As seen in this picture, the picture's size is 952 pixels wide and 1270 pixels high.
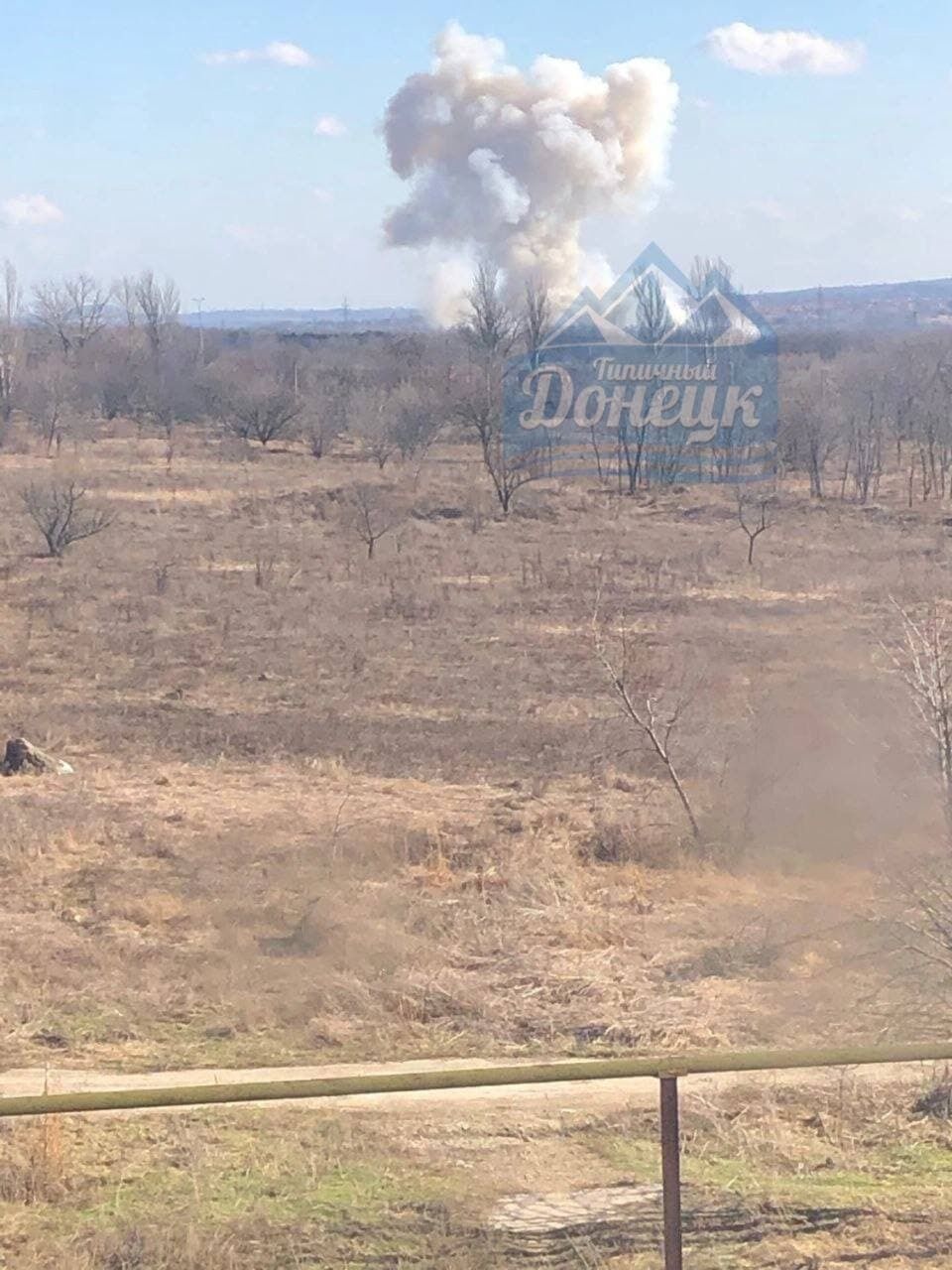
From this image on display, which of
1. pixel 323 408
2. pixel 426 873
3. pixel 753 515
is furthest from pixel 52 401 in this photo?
pixel 426 873

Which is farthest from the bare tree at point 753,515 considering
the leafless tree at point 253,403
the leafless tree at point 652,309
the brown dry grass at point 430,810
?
the leafless tree at point 253,403

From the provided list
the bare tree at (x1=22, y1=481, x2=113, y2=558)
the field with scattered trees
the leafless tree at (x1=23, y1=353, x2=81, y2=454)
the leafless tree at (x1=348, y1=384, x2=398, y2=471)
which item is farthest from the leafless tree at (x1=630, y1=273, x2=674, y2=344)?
the bare tree at (x1=22, y1=481, x2=113, y2=558)

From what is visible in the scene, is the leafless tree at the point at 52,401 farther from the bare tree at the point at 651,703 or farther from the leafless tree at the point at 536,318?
the bare tree at the point at 651,703

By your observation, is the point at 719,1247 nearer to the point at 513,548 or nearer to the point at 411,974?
the point at 411,974

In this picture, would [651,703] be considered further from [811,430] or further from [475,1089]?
[811,430]

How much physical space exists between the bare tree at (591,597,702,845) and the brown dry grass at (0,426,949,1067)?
0.79ft

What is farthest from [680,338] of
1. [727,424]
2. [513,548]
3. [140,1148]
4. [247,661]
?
[140,1148]

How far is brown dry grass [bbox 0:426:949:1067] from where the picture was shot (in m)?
7.50

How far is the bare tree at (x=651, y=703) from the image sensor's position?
11.0 m

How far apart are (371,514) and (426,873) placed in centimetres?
1796

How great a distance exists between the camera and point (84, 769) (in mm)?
12688

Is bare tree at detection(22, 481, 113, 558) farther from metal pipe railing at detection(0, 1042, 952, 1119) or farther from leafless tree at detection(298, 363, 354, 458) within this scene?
metal pipe railing at detection(0, 1042, 952, 1119)

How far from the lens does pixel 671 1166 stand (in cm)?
321

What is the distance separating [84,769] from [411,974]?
19.2ft
